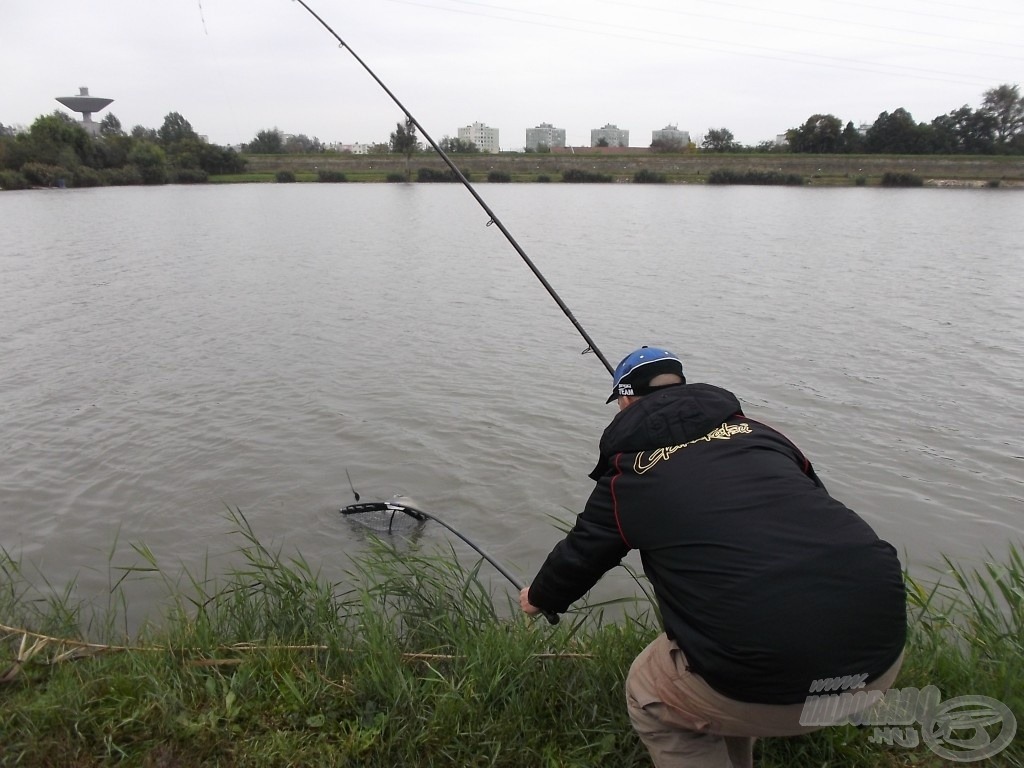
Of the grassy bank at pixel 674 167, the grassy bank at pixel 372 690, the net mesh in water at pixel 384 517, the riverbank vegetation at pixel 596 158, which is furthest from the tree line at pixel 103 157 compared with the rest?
the grassy bank at pixel 372 690

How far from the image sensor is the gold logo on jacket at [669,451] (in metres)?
2.23

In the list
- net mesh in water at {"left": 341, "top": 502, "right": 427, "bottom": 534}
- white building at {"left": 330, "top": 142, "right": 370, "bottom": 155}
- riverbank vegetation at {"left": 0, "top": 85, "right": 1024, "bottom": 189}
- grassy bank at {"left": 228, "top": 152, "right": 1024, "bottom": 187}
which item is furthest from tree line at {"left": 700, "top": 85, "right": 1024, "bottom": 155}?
net mesh in water at {"left": 341, "top": 502, "right": 427, "bottom": 534}

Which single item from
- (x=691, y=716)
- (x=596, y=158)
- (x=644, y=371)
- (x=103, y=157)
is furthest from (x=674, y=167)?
(x=691, y=716)

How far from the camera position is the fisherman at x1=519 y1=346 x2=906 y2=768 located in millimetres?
1962

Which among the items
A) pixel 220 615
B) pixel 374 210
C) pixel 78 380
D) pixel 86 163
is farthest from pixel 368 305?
pixel 86 163

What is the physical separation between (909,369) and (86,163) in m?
79.6

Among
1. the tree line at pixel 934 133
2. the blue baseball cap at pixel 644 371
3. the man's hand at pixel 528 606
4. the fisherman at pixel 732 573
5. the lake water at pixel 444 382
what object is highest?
the tree line at pixel 934 133

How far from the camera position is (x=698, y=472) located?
2152 mm

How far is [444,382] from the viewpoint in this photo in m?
10.7

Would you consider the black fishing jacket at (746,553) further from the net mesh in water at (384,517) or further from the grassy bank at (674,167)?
the grassy bank at (674,167)

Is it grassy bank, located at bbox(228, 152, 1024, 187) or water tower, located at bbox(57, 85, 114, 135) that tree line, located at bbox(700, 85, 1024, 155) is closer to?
grassy bank, located at bbox(228, 152, 1024, 187)

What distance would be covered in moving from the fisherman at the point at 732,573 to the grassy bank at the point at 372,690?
633mm

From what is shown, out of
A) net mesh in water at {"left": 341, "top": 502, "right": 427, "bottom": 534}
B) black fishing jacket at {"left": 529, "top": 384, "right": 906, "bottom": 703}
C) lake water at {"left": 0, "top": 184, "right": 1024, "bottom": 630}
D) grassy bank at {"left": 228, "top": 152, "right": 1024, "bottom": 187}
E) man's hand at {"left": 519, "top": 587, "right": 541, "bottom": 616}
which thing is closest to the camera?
black fishing jacket at {"left": 529, "top": 384, "right": 906, "bottom": 703}

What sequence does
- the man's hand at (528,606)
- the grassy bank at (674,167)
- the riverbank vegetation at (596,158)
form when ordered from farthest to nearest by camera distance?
the grassy bank at (674,167) → the riverbank vegetation at (596,158) → the man's hand at (528,606)
